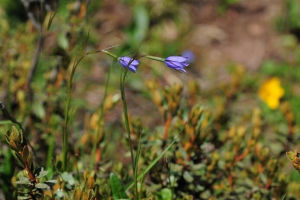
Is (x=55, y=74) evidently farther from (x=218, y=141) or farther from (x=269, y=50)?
(x=269, y=50)

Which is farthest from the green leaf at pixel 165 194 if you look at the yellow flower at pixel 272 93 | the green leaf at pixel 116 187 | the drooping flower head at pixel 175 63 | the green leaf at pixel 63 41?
the yellow flower at pixel 272 93

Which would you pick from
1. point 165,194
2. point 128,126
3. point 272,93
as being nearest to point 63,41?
point 165,194

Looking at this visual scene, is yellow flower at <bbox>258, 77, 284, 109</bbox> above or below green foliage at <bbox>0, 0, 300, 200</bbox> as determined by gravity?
below

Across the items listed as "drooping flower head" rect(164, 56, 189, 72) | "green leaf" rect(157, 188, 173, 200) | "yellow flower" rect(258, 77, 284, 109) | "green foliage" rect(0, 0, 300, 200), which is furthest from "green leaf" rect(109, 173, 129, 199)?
"yellow flower" rect(258, 77, 284, 109)

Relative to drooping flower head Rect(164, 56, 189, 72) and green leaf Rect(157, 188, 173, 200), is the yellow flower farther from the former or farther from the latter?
drooping flower head Rect(164, 56, 189, 72)

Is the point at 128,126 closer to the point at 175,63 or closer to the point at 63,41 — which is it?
the point at 175,63

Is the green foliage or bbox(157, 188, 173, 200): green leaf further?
bbox(157, 188, 173, 200): green leaf

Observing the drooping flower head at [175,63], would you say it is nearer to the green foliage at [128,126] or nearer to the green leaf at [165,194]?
the green foliage at [128,126]
